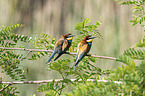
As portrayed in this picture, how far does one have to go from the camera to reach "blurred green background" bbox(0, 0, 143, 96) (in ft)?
3.21

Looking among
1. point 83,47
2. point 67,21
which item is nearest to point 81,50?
point 83,47

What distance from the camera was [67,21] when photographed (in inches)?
43.8

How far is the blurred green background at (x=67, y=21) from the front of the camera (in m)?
0.98

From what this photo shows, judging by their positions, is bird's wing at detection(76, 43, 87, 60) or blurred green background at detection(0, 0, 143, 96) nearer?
bird's wing at detection(76, 43, 87, 60)

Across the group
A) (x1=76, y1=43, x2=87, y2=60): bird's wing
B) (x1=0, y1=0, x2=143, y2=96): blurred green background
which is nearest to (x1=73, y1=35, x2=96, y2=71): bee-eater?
(x1=76, y1=43, x2=87, y2=60): bird's wing

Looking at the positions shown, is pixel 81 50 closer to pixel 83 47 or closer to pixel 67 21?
pixel 83 47

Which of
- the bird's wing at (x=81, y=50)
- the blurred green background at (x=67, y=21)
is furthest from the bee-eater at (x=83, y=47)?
the blurred green background at (x=67, y=21)

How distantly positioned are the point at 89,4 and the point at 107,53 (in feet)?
1.02

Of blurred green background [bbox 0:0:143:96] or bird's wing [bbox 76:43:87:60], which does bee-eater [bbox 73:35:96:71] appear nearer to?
bird's wing [bbox 76:43:87:60]

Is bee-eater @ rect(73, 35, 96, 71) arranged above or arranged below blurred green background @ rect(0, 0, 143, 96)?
below

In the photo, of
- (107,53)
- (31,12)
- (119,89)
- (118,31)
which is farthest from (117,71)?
(31,12)

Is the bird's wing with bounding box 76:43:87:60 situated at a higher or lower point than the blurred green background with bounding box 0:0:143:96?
lower

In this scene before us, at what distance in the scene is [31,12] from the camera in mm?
1192

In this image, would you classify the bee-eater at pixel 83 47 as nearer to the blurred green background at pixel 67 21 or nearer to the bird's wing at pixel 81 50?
the bird's wing at pixel 81 50
